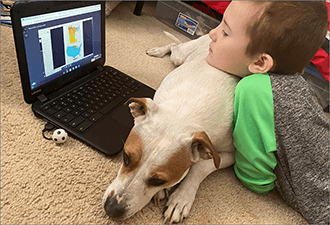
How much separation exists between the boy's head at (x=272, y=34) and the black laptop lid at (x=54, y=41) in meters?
0.64

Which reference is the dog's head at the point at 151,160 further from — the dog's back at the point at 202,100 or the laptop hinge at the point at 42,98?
the laptop hinge at the point at 42,98

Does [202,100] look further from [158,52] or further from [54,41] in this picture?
[158,52]

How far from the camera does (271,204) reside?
102 cm

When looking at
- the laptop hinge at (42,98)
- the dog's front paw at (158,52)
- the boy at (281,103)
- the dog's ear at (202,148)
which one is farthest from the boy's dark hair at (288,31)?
the dog's front paw at (158,52)

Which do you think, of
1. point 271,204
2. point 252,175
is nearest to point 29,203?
point 252,175

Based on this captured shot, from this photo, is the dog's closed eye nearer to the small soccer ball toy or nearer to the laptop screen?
the small soccer ball toy

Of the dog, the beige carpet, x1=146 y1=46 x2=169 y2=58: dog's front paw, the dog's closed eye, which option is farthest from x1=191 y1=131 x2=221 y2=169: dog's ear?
x1=146 y1=46 x2=169 y2=58: dog's front paw

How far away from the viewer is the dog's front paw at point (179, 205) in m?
0.84

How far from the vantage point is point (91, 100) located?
3.58ft

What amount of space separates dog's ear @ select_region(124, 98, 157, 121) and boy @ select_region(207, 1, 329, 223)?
0.35 metres

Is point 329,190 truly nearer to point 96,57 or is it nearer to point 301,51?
point 301,51

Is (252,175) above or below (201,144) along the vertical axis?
below

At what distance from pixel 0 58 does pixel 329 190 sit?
161 centimetres

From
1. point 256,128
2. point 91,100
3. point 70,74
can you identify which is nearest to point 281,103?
point 256,128
